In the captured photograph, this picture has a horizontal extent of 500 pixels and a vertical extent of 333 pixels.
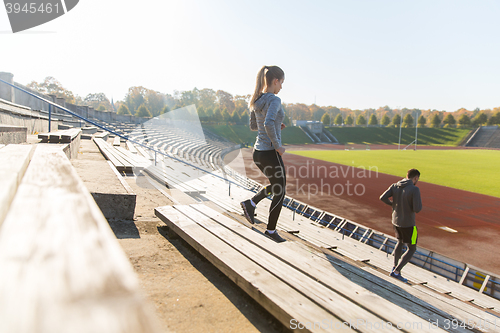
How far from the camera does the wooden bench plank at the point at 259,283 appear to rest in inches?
66.0

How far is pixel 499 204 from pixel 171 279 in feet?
73.9

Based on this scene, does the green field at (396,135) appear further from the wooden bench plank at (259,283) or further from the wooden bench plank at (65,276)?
the wooden bench plank at (65,276)

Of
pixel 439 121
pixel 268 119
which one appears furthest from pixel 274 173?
pixel 439 121

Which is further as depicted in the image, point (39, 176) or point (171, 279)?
Answer: point (171, 279)

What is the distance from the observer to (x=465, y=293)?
7.10 meters

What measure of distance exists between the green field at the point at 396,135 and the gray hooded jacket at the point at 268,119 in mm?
85639

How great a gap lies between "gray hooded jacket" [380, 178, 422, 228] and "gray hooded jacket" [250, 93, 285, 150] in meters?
2.94

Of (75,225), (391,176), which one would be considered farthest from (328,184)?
(75,225)

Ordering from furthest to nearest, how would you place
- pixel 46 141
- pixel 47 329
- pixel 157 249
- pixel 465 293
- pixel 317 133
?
1. pixel 317 133
2. pixel 465 293
3. pixel 46 141
4. pixel 157 249
5. pixel 47 329

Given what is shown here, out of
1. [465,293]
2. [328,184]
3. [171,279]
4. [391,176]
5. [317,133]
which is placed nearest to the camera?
[171,279]

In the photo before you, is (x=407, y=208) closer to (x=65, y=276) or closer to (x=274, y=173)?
(x=274, y=173)

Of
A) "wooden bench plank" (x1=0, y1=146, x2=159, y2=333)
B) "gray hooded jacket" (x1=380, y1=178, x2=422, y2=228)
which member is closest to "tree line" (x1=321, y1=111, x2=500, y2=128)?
"gray hooded jacket" (x1=380, y1=178, x2=422, y2=228)

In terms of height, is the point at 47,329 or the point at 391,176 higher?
the point at 47,329

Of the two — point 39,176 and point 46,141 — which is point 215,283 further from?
point 46,141
